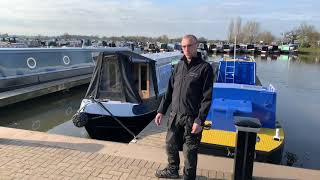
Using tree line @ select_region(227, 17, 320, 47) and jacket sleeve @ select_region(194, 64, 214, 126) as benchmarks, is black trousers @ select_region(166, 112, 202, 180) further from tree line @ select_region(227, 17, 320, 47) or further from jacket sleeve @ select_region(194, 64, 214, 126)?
tree line @ select_region(227, 17, 320, 47)

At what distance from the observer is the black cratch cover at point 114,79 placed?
32.4 feet

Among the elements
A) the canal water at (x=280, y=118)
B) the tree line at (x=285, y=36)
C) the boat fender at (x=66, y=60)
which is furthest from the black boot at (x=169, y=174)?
the tree line at (x=285, y=36)

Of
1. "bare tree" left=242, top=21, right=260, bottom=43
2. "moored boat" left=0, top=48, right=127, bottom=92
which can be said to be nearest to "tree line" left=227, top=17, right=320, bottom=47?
"bare tree" left=242, top=21, right=260, bottom=43

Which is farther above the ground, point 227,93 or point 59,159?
point 227,93

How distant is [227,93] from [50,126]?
6990 mm

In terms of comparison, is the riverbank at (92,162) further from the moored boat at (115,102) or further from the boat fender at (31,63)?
the boat fender at (31,63)

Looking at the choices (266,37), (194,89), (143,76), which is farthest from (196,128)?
(266,37)

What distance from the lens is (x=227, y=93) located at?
8.61m

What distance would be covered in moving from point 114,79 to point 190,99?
5442 millimetres

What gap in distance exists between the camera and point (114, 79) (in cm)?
1002

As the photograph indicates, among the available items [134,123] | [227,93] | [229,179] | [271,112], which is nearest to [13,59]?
[134,123]

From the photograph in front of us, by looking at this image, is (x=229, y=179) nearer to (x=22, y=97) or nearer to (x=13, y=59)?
(x=22, y=97)

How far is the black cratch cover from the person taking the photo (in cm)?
988

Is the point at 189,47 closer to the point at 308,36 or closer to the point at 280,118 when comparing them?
the point at 280,118
